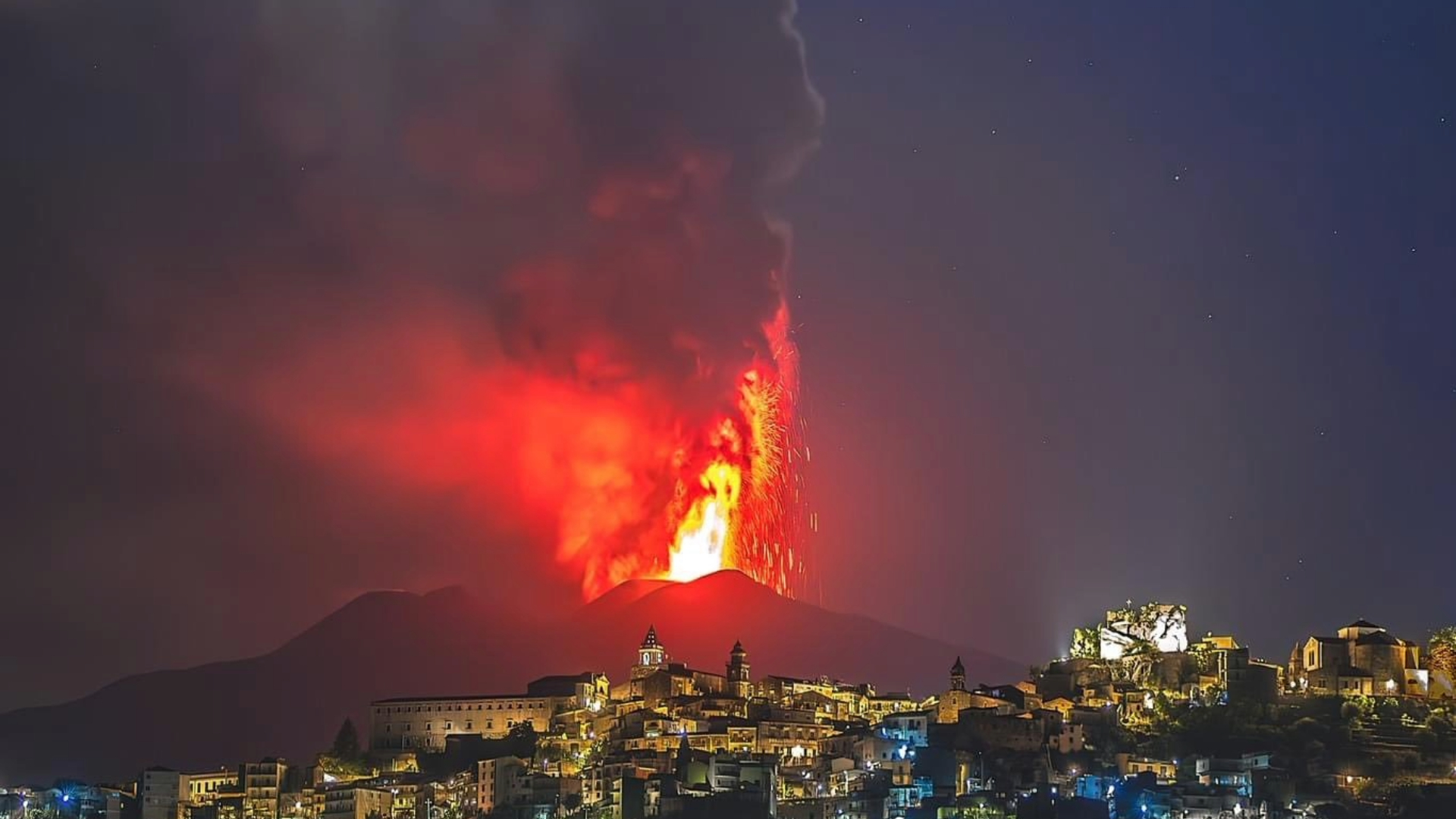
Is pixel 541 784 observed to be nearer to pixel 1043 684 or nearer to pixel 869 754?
pixel 869 754

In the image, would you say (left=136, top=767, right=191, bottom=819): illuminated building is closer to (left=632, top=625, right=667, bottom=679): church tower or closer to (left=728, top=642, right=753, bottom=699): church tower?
(left=632, top=625, right=667, bottom=679): church tower

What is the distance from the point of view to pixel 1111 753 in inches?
1854

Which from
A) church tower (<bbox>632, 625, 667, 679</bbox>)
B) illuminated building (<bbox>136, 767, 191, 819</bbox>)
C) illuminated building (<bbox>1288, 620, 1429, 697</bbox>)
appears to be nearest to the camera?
illuminated building (<bbox>136, 767, 191, 819</bbox>)

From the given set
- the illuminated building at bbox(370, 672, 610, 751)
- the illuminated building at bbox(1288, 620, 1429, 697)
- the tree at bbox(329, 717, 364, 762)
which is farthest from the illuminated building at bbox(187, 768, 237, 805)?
the illuminated building at bbox(1288, 620, 1429, 697)

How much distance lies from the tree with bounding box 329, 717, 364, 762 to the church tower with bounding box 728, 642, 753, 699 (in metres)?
10.6

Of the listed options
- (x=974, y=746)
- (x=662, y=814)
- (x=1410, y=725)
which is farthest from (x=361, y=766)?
(x=1410, y=725)

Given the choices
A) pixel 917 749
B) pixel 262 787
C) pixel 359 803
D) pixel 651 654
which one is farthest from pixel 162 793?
pixel 917 749

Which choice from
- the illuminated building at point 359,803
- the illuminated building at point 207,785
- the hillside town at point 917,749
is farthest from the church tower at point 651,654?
the illuminated building at point 207,785

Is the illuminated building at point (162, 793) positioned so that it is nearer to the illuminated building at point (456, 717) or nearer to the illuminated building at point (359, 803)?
the illuminated building at point (359, 803)

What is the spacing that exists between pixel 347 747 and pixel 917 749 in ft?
55.1

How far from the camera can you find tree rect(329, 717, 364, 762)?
5216 centimetres

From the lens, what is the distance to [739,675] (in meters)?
55.3

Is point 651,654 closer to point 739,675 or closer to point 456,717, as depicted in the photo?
point 739,675

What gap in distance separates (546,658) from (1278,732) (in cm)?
3637
